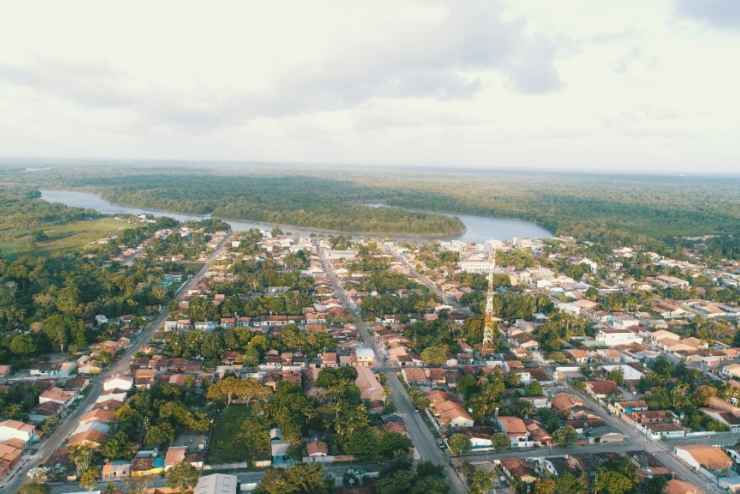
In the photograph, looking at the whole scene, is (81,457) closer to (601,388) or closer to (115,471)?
(115,471)

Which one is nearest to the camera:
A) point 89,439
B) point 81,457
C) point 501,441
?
point 81,457

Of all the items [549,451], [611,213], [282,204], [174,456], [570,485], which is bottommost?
[549,451]

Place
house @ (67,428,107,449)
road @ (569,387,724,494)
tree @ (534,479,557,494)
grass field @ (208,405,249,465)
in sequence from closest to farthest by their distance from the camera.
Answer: tree @ (534,479,557,494) < road @ (569,387,724,494) < house @ (67,428,107,449) < grass field @ (208,405,249,465)

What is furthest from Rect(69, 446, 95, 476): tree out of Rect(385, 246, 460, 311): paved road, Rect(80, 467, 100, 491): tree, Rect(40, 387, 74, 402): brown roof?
Rect(385, 246, 460, 311): paved road

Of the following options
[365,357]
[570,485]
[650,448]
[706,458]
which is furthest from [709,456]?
[365,357]

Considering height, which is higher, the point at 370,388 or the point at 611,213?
the point at 611,213

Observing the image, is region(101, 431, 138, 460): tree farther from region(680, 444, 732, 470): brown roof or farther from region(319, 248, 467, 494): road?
region(680, 444, 732, 470): brown roof
